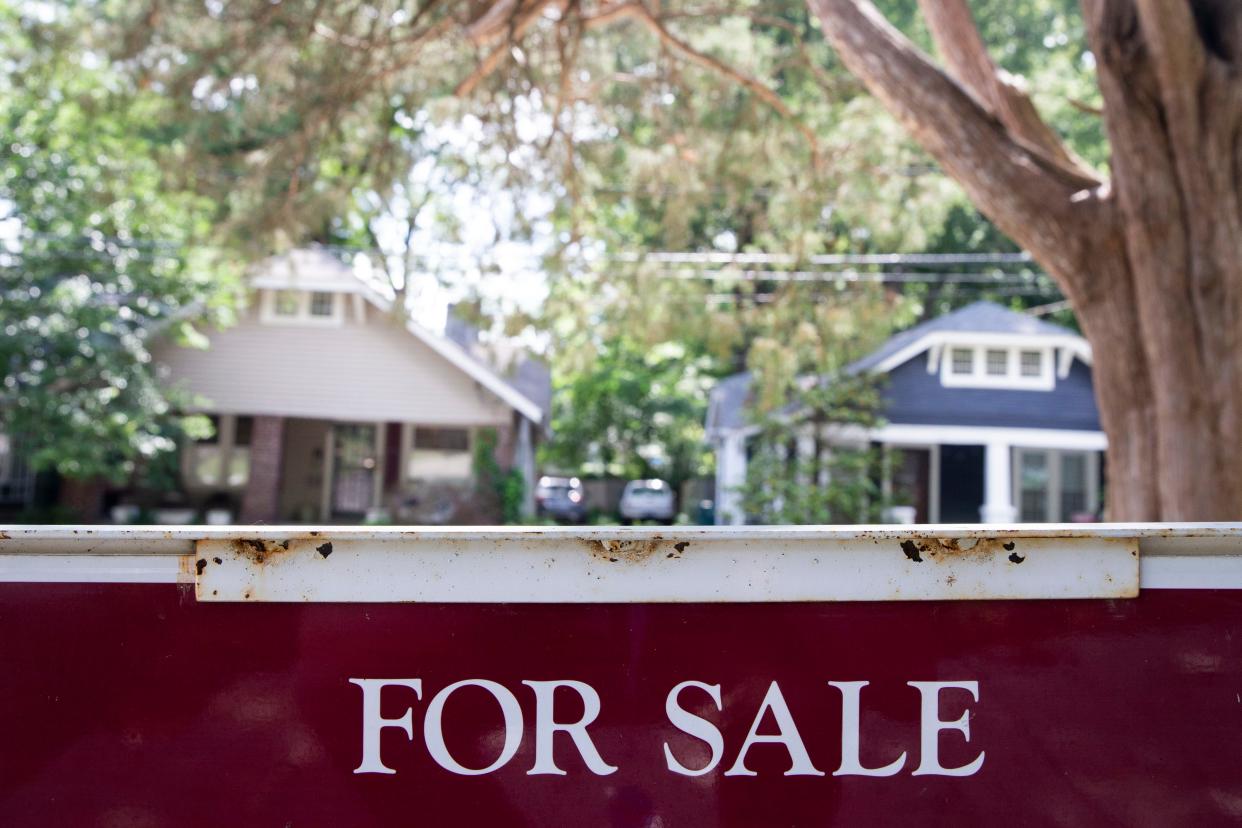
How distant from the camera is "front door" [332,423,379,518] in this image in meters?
25.7

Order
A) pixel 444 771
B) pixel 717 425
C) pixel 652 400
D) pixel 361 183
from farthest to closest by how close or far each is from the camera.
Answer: pixel 652 400, pixel 717 425, pixel 361 183, pixel 444 771

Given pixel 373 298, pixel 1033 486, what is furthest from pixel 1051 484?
pixel 373 298

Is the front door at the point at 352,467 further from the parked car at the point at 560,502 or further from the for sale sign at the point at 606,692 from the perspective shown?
the for sale sign at the point at 606,692

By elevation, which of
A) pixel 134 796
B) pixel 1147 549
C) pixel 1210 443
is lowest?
pixel 134 796

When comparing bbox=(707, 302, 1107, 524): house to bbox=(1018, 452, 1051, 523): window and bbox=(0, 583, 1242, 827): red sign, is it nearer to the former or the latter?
bbox=(1018, 452, 1051, 523): window

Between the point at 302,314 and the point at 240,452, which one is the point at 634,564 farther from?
the point at 240,452

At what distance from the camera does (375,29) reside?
10219mm

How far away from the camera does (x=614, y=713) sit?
7.06 feet

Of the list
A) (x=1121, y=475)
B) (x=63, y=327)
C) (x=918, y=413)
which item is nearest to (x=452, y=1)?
(x=1121, y=475)

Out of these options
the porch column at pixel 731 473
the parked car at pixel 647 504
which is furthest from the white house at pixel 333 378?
the parked car at pixel 647 504

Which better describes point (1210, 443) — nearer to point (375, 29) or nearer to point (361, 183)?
point (375, 29)

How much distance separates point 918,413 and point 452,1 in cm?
1531

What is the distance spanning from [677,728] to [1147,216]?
221 inches

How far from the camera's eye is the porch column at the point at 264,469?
74.3 feet
